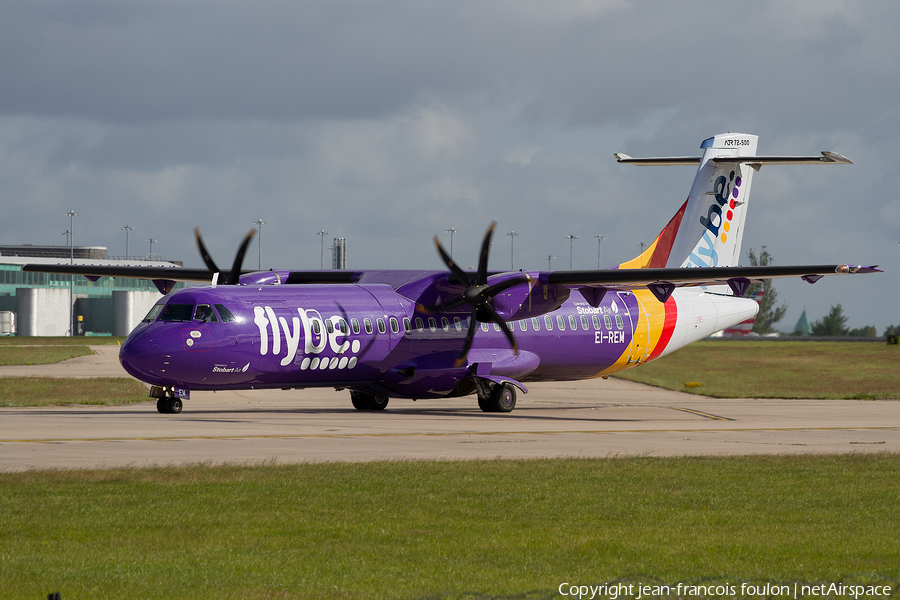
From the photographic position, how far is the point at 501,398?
29.8 metres

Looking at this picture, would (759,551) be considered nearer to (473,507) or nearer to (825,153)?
(473,507)

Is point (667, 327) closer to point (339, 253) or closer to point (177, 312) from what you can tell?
point (177, 312)

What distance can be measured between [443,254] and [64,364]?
35.4m

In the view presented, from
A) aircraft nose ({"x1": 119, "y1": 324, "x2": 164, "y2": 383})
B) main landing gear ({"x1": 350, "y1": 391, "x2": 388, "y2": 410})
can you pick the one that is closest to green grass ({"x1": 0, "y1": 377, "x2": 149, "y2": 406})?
main landing gear ({"x1": 350, "y1": 391, "x2": 388, "y2": 410})

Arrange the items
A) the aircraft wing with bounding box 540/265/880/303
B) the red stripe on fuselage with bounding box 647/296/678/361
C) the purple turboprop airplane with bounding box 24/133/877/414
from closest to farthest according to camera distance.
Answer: the purple turboprop airplane with bounding box 24/133/877/414
the aircraft wing with bounding box 540/265/880/303
the red stripe on fuselage with bounding box 647/296/678/361

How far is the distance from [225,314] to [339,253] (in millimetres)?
84844

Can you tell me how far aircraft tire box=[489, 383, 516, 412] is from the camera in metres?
29.8

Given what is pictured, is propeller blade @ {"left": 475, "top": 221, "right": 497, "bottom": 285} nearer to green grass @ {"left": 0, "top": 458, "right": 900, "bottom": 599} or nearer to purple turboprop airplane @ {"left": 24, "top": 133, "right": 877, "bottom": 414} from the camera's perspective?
purple turboprop airplane @ {"left": 24, "top": 133, "right": 877, "bottom": 414}

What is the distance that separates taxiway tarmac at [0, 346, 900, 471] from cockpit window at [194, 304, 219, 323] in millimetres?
2377

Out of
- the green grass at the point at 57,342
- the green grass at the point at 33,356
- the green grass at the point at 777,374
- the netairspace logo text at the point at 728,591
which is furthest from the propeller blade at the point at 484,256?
the green grass at the point at 57,342

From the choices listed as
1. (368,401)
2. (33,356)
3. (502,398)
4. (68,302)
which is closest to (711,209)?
(502,398)

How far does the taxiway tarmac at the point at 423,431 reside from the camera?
Answer: 1781cm

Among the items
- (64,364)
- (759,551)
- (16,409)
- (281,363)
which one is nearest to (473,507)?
(759,551)

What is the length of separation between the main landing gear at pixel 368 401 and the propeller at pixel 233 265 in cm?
481
